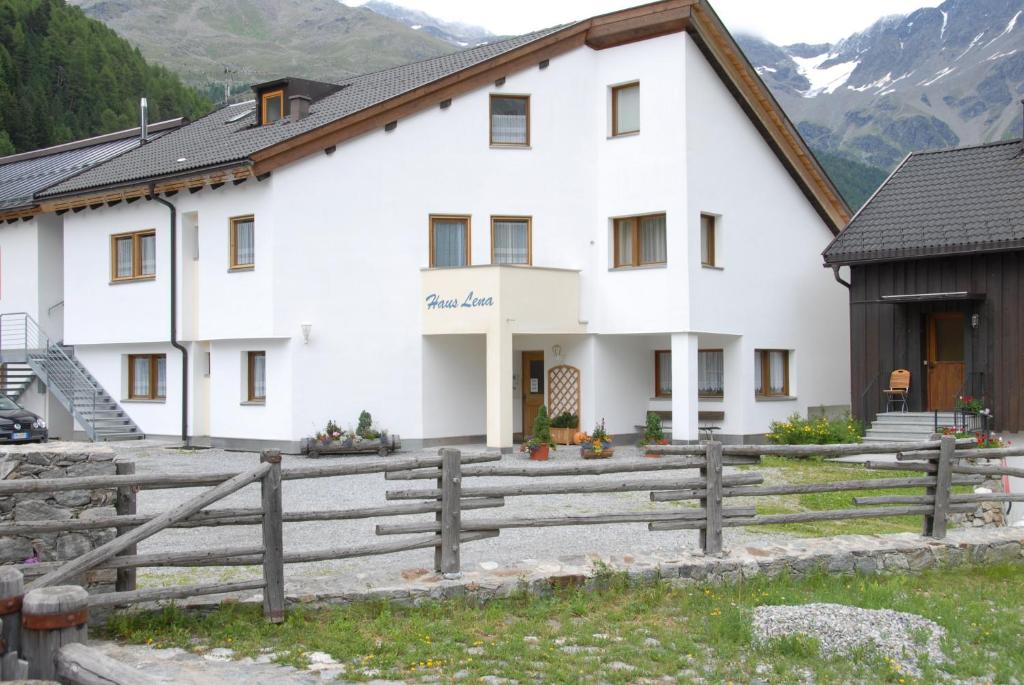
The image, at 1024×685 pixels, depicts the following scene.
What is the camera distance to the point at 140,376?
26562mm

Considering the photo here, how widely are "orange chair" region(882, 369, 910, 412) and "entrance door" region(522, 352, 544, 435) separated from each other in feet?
24.9

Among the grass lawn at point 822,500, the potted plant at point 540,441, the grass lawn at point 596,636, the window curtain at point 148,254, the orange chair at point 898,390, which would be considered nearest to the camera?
the grass lawn at point 596,636

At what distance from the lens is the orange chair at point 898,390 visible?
989 inches

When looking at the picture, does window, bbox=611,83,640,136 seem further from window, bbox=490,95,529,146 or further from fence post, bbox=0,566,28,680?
fence post, bbox=0,566,28,680

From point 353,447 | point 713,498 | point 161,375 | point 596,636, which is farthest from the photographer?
point 161,375

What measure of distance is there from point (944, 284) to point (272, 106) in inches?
622

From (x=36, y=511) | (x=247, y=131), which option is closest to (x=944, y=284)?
(x=247, y=131)

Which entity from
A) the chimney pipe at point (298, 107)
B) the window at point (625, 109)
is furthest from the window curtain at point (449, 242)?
the chimney pipe at point (298, 107)

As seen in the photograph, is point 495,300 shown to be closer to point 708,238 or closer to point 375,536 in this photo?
point 708,238

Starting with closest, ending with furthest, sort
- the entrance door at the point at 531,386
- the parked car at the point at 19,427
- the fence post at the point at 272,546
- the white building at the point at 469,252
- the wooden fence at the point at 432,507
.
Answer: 1. the wooden fence at the point at 432,507
2. the fence post at the point at 272,546
3. the white building at the point at 469,252
4. the parked car at the point at 19,427
5. the entrance door at the point at 531,386

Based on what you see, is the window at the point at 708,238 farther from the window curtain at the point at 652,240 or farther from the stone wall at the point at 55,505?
the stone wall at the point at 55,505

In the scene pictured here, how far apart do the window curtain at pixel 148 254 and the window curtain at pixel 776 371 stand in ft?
46.7

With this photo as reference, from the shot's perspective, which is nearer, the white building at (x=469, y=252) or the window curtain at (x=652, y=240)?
the white building at (x=469, y=252)

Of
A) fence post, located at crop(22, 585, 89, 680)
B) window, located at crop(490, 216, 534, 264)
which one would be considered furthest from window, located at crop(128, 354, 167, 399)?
fence post, located at crop(22, 585, 89, 680)
